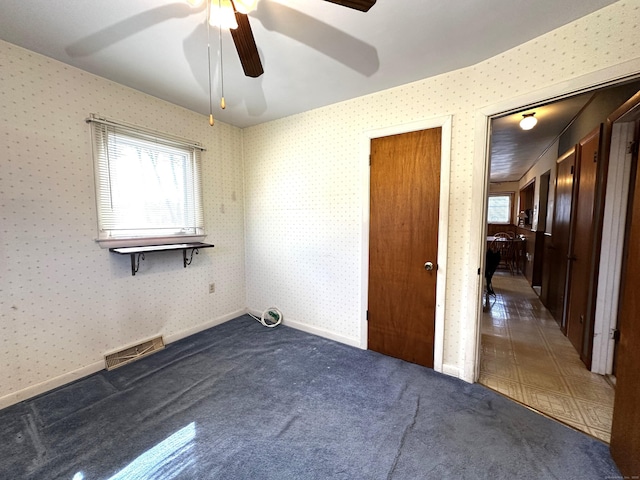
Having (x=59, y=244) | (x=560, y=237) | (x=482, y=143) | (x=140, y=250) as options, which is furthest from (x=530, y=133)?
(x=59, y=244)

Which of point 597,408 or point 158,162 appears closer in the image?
point 597,408

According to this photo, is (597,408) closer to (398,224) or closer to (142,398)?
(398,224)

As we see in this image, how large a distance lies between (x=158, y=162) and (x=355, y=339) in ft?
8.60

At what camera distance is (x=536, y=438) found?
156 centimetres

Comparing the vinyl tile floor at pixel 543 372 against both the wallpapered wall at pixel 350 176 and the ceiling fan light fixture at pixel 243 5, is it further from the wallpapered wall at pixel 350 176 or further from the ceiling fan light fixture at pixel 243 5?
the ceiling fan light fixture at pixel 243 5

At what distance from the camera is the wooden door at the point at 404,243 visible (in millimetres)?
2242

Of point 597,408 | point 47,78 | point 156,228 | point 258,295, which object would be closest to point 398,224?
point 597,408

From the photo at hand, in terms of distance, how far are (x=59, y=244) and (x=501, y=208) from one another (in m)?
10.4

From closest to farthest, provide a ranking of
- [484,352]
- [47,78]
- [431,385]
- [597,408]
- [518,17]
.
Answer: [518,17]
[597,408]
[47,78]
[431,385]
[484,352]

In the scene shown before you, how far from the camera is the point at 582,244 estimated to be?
2.50 metres

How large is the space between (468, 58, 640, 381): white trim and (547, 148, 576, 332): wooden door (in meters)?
1.71

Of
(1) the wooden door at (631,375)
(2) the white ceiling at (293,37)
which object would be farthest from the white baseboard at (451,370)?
(2) the white ceiling at (293,37)

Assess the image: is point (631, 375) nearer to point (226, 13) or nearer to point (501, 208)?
point (226, 13)

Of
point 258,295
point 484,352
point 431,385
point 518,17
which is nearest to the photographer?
point 518,17
